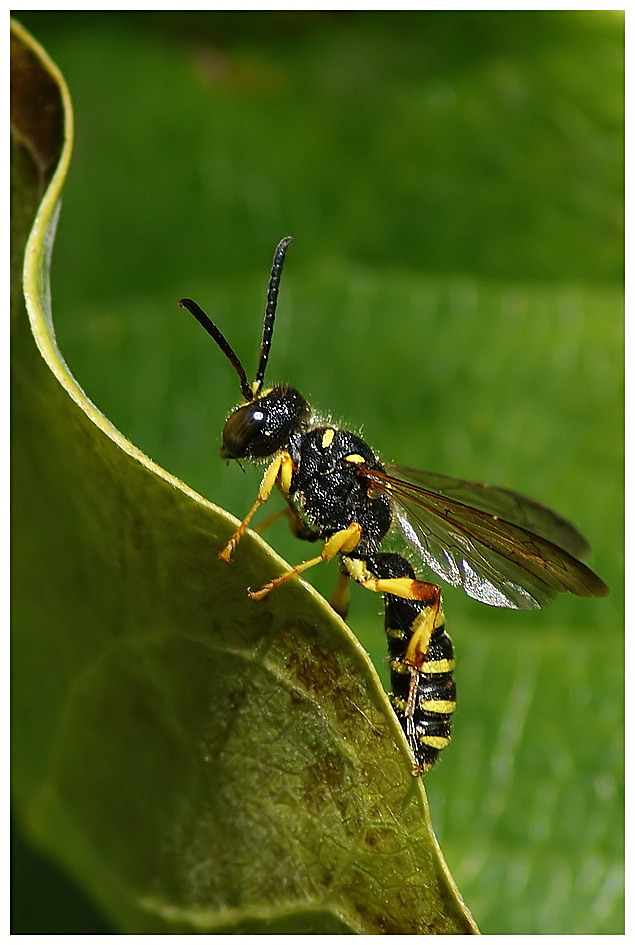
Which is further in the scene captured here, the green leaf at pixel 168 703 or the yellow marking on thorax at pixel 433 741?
the yellow marking on thorax at pixel 433 741

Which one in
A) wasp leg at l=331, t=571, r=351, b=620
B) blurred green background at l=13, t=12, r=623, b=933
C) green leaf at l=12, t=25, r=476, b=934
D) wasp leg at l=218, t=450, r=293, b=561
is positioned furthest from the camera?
blurred green background at l=13, t=12, r=623, b=933

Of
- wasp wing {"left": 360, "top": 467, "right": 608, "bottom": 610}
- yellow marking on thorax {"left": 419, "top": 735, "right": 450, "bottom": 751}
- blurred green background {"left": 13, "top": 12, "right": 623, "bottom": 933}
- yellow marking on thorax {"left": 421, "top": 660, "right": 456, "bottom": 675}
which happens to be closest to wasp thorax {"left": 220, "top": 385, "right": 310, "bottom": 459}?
wasp wing {"left": 360, "top": 467, "right": 608, "bottom": 610}

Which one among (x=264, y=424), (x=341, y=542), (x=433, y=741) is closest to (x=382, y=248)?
(x=264, y=424)

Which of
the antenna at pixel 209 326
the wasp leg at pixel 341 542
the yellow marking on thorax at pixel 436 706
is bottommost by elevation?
the yellow marking on thorax at pixel 436 706

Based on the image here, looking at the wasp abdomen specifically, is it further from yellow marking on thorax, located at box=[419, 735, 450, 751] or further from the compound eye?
the compound eye

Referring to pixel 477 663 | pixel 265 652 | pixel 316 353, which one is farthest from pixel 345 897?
pixel 316 353

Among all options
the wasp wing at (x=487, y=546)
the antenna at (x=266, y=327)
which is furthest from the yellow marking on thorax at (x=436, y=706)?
the antenna at (x=266, y=327)

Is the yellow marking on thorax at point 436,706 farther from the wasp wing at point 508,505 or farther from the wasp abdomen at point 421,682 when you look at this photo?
the wasp wing at point 508,505

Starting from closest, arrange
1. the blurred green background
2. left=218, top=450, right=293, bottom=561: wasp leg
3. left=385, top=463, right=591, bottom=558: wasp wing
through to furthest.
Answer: left=218, top=450, right=293, bottom=561: wasp leg, left=385, top=463, right=591, bottom=558: wasp wing, the blurred green background
